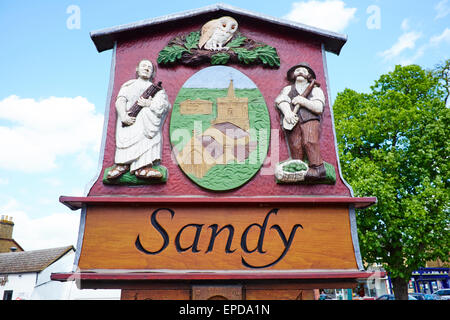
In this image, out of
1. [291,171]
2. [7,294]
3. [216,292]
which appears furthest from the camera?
[7,294]

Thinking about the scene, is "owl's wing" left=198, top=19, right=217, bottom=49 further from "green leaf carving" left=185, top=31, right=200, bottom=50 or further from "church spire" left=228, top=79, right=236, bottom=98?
"church spire" left=228, top=79, right=236, bottom=98

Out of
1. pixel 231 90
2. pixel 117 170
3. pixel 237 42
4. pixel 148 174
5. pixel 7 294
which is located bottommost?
pixel 7 294

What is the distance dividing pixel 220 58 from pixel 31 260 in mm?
18158

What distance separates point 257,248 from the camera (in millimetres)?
5512

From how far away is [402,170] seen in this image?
45.3ft

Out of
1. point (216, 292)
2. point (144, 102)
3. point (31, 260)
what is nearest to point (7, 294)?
point (31, 260)

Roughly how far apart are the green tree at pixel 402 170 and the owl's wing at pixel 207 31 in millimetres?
8903

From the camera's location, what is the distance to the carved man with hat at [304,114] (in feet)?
19.5

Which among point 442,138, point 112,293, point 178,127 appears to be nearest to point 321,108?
point 178,127

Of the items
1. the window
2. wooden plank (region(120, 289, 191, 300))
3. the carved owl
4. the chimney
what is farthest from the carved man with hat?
the chimney

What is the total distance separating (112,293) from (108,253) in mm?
8973

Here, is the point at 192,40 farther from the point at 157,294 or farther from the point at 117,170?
the point at 157,294

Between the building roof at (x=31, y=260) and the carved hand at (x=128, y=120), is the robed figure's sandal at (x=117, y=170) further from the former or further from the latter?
the building roof at (x=31, y=260)

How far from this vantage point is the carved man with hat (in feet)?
19.5
